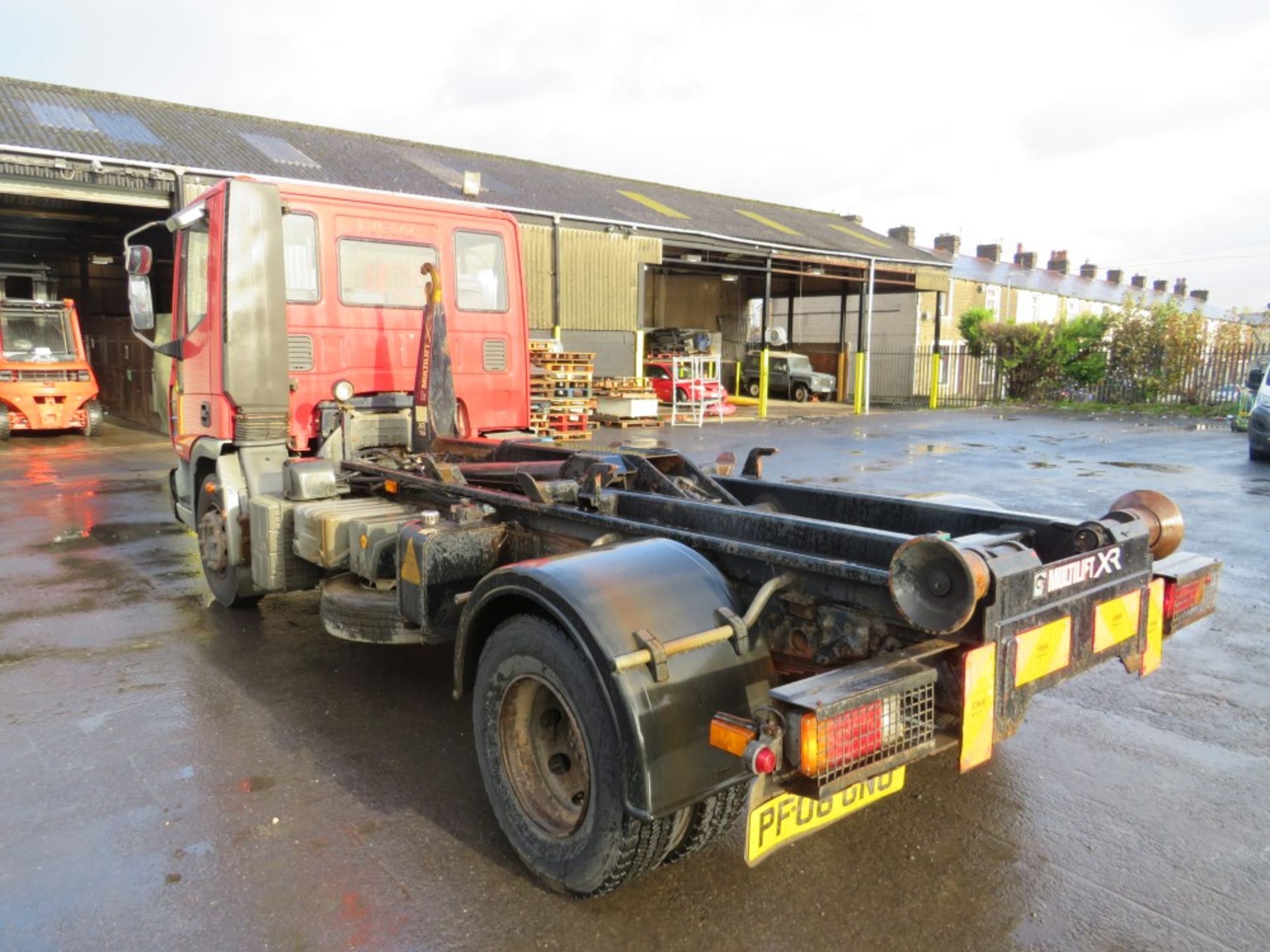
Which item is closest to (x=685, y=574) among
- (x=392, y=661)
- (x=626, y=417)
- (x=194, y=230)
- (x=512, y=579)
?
(x=512, y=579)

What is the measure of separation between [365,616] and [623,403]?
60.0 feet

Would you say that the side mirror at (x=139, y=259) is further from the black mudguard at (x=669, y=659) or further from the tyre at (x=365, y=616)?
the black mudguard at (x=669, y=659)

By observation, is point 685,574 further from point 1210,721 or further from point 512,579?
point 1210,721

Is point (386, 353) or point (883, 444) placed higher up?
point (386, 353)

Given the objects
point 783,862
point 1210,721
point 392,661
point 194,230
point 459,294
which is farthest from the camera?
point 459,294

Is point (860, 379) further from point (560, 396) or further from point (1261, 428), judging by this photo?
point (1261, 428)

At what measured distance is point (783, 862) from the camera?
3.08 metres

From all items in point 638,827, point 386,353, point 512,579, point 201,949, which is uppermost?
point 386,353

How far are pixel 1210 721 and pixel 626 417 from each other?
1843cm

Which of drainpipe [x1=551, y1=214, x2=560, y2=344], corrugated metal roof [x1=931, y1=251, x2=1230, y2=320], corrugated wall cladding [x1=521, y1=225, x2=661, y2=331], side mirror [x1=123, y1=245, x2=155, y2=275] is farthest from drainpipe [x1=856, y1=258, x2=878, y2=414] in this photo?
side mirror [x1=123, y1=245, x2=155, y2=275]

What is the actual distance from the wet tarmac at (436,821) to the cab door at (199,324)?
1.35m

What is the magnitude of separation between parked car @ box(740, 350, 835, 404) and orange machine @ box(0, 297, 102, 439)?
883 inches

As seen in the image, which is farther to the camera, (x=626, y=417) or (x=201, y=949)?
(x=626, y=417)

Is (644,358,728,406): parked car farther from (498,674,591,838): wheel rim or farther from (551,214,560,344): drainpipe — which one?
(498,674,591,838): wheel rim
